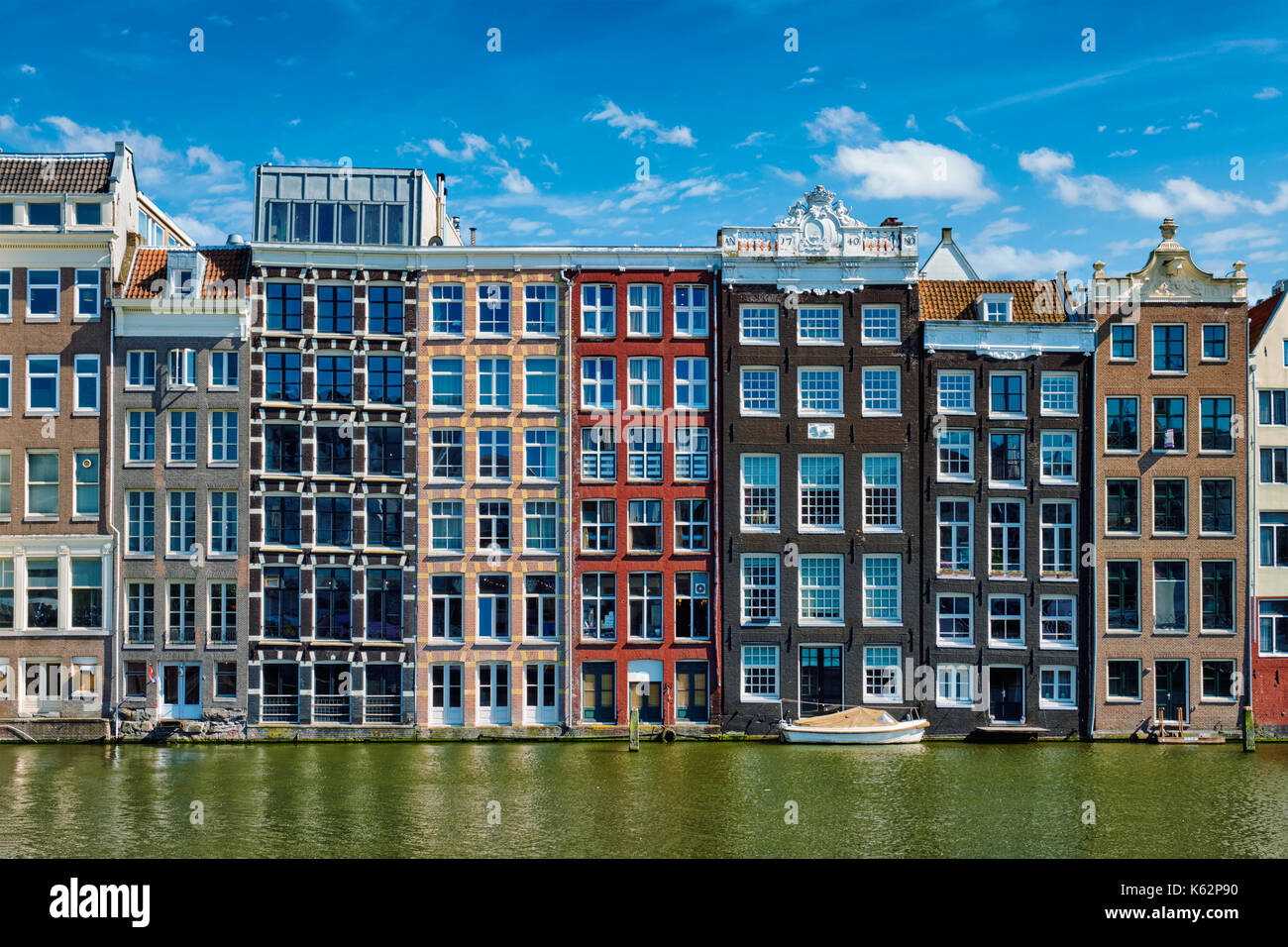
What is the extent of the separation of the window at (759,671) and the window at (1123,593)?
15.6m

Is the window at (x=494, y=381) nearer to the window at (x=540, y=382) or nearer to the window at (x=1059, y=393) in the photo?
the window at (x=540, y=382)

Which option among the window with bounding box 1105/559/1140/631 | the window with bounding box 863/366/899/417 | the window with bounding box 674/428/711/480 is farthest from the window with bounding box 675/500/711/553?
the window with bounding box 1105/559/1140/631

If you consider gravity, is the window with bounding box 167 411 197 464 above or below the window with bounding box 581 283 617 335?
below

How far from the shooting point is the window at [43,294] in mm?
50594

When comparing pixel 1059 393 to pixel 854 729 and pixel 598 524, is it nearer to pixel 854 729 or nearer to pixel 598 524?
pixel 854 729

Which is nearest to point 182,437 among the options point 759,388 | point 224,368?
point 224,368

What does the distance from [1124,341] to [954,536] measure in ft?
39.5

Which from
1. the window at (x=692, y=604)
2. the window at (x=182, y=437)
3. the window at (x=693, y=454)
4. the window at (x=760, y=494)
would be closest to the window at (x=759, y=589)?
the window at (x=760, y=494)

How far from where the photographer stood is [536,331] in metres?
51.3

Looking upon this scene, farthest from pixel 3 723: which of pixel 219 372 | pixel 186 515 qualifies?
pixel 219 372

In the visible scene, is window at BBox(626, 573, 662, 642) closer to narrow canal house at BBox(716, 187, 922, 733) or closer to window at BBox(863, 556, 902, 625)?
narrow canal house at BBox(716, 187, 922, 733)

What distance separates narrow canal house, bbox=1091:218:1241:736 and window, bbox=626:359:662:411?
20.3 metres

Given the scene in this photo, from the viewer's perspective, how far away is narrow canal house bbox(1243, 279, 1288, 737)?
50.4m
